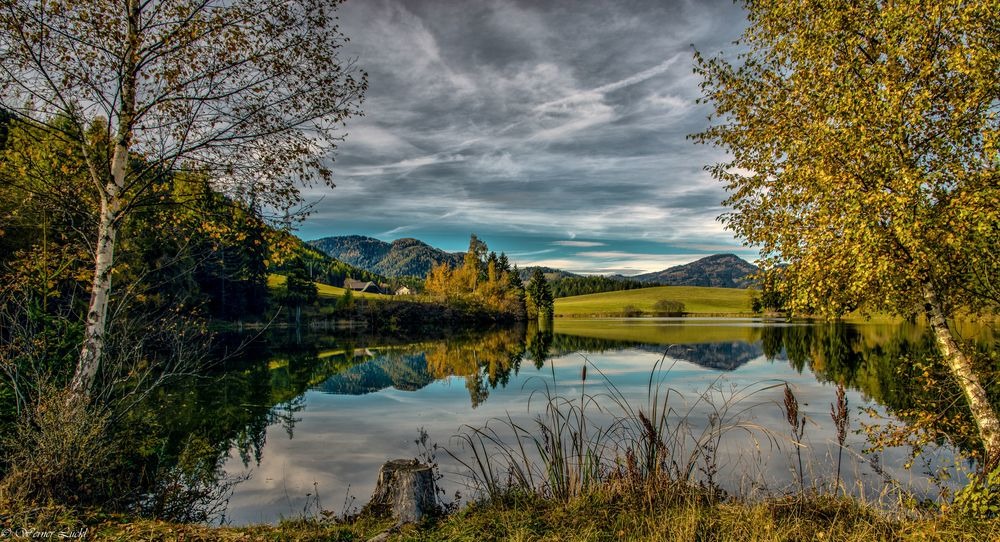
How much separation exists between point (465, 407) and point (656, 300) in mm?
128514

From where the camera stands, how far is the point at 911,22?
22.9 feet

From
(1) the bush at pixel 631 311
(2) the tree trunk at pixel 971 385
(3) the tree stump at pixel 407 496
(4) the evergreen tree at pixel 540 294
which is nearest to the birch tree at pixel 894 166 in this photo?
(2) the tree trunk at pixel 971 385

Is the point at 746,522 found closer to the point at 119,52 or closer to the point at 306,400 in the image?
the point at 119,52

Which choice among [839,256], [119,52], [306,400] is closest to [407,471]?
[839,256]

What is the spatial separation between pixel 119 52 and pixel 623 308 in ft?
411

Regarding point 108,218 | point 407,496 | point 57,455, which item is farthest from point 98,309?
point 407,496

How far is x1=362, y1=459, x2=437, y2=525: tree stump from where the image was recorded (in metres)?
5.97

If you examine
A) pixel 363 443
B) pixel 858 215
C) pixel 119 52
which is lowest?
pixel 363 443

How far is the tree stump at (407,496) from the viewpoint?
5.97m

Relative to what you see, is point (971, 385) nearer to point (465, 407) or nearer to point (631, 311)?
point (465, 407)

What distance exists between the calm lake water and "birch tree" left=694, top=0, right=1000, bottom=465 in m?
1.21

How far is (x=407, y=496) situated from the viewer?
6039 mm

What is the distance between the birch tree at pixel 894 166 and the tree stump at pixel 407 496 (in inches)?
250

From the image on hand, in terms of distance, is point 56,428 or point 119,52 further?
point 119,52
